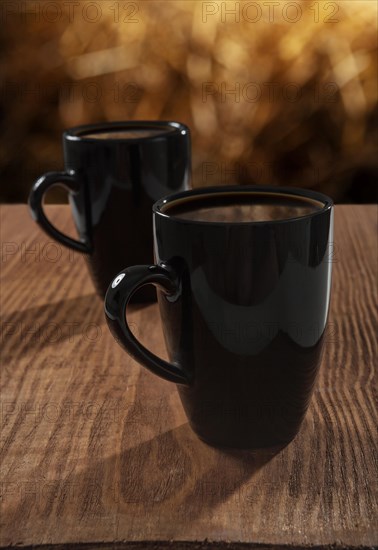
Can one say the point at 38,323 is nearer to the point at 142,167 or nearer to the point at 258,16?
the point at 142,167

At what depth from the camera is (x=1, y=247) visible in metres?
0.81

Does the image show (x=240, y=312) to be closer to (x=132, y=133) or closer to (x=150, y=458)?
(x=150, y=458)

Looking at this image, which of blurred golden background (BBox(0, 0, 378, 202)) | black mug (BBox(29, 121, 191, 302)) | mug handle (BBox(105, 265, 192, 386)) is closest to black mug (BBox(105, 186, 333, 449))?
mug handle (BBox(105, 265, 192, 386))

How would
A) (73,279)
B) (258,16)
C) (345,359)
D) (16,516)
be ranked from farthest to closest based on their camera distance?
(258,16), (73,279), (345,359), (16,516)

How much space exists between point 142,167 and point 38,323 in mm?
155

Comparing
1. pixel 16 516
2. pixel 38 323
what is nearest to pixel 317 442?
pixel 16 516

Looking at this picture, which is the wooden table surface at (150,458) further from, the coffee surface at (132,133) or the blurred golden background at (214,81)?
the blurred golden background at (214,81)

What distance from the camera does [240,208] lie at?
18.7 inches

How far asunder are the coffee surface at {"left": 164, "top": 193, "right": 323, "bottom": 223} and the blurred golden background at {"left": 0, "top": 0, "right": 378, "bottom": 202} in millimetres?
1362

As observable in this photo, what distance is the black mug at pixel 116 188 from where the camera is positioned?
62 cm

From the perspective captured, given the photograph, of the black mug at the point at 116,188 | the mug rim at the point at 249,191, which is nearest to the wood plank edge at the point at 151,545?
the mug rim at the point at 249,191

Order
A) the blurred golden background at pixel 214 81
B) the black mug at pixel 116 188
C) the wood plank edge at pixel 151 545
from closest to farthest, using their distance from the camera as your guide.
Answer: the wood plank edge at pixel 151 545 < the black mug at pixel 116 188 < the blurred golden background at pixel 214 81

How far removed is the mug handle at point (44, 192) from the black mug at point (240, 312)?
0.67 feet

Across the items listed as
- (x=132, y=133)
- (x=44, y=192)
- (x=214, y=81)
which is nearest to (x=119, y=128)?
(x=132, y=133)
